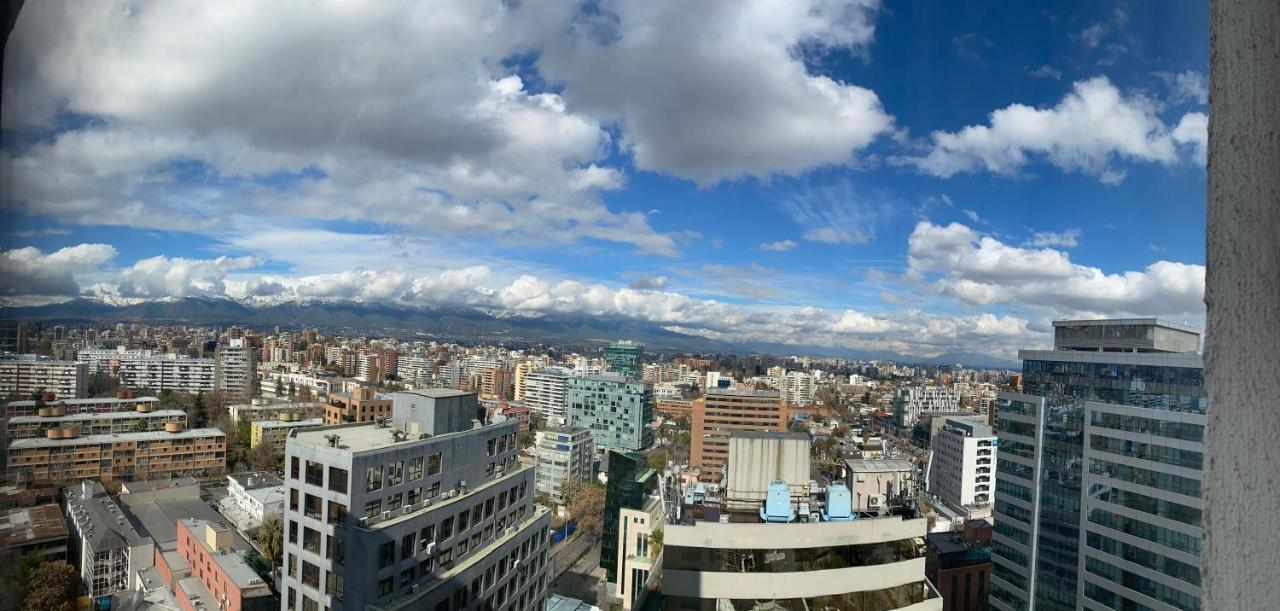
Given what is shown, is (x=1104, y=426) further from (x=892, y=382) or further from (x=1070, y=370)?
(x=892, y=382)

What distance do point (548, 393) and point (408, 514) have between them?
56.4 ft

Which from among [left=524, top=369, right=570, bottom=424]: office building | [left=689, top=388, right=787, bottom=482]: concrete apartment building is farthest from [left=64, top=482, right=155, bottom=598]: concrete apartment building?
[left=524, top=369, right=570, bottom=424]: office building

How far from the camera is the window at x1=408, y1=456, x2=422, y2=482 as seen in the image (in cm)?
328

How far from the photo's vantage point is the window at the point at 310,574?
3.04 meters

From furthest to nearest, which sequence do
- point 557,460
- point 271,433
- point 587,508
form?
point 557,460, point 271,433, point 587,508

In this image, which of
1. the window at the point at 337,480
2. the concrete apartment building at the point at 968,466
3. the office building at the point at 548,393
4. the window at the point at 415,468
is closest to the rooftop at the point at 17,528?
the window at the point at 337,480

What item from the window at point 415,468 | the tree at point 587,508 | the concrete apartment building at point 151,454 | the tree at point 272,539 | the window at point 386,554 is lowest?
the tree at point 587,508

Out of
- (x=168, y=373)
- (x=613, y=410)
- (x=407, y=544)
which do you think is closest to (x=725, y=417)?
(x=613, y=410)

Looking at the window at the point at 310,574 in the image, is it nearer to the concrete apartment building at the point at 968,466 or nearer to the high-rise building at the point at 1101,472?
the high-rise building at the point at 1101,472

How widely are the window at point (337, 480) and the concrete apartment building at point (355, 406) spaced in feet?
27.5

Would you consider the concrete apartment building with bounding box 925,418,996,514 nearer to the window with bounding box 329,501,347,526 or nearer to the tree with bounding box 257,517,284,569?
the tree with bounding box 257,517,284,569

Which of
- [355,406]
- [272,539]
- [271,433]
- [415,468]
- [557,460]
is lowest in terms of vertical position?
[557,460]

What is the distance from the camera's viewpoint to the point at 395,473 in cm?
317

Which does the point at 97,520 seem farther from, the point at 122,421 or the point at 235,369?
the point at 235,369
